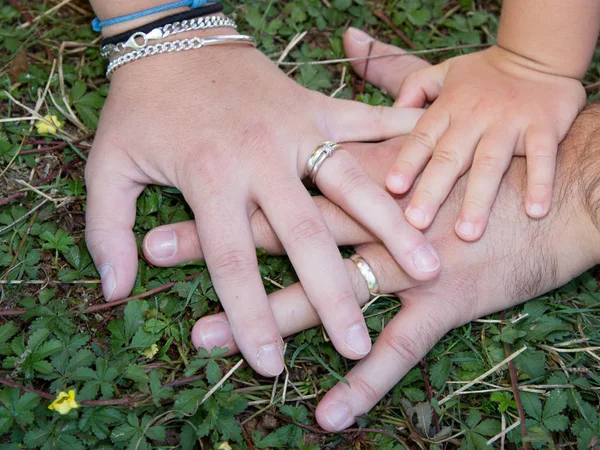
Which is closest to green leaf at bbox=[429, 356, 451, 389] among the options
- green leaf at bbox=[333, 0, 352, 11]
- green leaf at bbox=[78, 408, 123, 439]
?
green leaf at bbox=[78, 408, 123, 439]

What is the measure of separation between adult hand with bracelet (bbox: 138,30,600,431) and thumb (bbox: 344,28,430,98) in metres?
0.60

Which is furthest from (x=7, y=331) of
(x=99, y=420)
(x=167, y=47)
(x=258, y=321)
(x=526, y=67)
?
(x=526, y=67)

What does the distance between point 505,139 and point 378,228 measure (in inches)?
21.6

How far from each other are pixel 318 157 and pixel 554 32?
92cm

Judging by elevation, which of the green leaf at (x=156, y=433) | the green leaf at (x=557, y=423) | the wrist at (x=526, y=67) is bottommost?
the green leaf at (x=557, y=423)

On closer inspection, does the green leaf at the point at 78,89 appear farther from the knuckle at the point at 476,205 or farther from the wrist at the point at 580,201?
the wrist at the point at 580,201

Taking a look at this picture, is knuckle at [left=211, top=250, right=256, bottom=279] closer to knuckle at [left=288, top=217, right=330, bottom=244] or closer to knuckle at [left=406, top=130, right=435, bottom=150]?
knuckle at [left=288, top=217, right=330, bottom=244]

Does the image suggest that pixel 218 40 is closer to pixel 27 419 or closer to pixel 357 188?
pixel 357 188

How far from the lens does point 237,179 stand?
1.81 m

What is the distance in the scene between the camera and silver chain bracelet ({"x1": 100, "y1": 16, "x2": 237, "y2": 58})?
2.01 metres

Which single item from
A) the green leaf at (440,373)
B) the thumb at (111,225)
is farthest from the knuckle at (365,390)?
the thumb at (111,225)

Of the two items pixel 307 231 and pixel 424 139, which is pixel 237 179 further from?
pixel 424 139

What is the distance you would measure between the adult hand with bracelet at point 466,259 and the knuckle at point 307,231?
0.52 feet

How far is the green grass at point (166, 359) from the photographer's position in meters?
1.58
